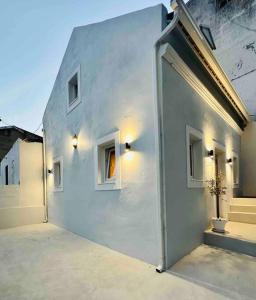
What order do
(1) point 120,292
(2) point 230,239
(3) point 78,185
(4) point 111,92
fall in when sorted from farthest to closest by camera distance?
1. (3) point 78,185
2. (4) point 111,92
3. (2) point 230,239
4. (1) point 120,292

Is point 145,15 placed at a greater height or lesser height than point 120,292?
greater

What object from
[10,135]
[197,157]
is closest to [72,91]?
[197,157]

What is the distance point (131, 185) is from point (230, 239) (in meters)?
2.13

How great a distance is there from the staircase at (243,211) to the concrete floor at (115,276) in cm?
224

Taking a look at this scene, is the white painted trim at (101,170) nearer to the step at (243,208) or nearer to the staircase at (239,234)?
the staircase at (239,234)

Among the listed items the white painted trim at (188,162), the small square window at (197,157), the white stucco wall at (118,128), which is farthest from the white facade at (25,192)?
the white painted trim at (188,162)

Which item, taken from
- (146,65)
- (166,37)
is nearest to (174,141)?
(146,65)

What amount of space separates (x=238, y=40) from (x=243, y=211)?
345 inches

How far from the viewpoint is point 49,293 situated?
108 inches

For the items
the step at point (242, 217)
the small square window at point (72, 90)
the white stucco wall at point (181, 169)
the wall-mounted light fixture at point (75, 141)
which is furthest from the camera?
the small square window at point (72, 90)

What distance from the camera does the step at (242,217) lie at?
5930mm

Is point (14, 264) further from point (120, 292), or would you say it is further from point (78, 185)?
point (78, 185)

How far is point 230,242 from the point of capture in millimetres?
4266

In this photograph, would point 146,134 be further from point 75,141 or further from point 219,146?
point 219,146
